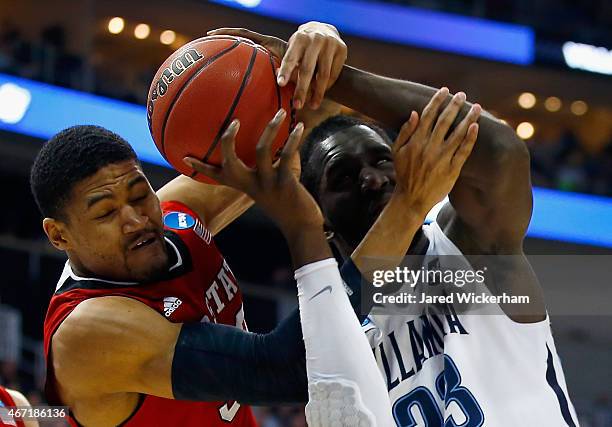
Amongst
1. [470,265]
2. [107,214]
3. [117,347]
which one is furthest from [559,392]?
[107,214]

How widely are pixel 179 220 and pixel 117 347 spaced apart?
2.66 feet

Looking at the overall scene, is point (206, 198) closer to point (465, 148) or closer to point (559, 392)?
point (465, 148)

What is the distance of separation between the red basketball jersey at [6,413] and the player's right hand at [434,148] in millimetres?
1758

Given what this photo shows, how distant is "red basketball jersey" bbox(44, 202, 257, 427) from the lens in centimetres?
285

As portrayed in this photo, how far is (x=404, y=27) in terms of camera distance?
15078mm

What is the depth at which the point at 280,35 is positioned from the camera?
1434 centimetres

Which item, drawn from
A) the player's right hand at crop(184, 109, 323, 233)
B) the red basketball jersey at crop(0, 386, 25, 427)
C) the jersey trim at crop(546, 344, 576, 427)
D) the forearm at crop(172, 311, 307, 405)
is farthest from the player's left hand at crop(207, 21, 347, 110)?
the red basketball jersey at crop(0, 386, 25, 427)

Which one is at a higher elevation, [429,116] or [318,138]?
[429,116]

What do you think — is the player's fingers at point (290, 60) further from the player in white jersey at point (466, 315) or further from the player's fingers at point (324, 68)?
the player in white jersey at point (466, 315)

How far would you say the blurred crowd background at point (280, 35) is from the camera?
982 centimetres

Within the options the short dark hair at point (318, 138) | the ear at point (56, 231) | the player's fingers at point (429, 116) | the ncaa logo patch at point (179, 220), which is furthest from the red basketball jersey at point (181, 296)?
the player's fingers at point (429, 116)

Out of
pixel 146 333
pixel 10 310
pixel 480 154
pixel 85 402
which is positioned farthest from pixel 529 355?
pixel 10 310

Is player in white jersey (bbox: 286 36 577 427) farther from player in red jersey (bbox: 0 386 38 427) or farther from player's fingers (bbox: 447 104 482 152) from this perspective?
player in red jersey (bbox: 0 386 38 427)

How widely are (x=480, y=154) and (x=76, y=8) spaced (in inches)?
531
